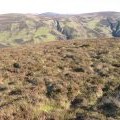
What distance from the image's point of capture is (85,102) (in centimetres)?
2002

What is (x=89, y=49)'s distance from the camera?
35.3 meters

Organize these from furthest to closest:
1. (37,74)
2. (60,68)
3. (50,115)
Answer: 1. (60,68)
2. (37,74)
3. (50,115)

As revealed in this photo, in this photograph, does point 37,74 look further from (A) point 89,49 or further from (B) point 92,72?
(A) point 89,49

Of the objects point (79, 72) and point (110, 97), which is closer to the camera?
point (110, 97)

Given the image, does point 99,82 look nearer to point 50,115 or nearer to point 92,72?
point 92,72

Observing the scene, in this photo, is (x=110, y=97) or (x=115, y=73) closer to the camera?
Answer: (x=110, y=97)

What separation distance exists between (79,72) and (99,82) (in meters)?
2.93

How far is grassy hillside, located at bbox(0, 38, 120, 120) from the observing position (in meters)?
18.4

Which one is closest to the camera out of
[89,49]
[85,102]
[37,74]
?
[85,102]

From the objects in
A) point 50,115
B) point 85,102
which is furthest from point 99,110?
point 50,115

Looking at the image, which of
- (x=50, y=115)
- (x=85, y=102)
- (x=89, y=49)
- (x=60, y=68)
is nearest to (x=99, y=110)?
(x=85, y=102)

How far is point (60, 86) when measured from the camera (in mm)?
22094

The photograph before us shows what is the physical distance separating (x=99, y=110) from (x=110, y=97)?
6.05ft

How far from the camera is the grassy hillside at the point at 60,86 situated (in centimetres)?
1842
